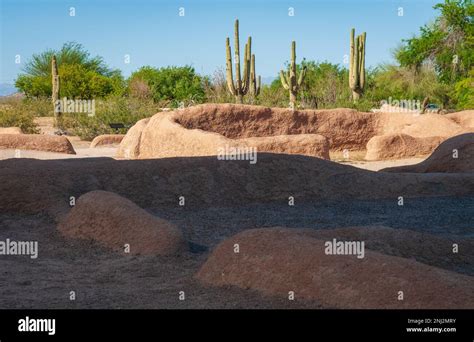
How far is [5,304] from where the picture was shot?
17.5ft

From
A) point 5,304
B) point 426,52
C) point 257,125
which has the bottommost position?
point 5,304

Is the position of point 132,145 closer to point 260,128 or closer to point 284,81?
point 260,128

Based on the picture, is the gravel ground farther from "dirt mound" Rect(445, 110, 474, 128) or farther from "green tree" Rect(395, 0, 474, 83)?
"green tree" Rect(395, 0, 474, 83)

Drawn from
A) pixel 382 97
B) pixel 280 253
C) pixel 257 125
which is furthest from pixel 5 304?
pixel 382 97

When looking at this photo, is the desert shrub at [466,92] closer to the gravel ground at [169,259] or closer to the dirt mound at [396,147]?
the dirt mound at [396,147]

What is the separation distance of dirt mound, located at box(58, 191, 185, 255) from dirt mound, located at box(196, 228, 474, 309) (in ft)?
3.45

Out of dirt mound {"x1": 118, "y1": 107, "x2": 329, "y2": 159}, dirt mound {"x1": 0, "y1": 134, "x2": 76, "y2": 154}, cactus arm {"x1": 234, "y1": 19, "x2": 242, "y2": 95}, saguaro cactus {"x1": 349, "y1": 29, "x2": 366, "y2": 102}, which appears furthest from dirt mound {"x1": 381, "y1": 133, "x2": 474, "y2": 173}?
saguaro cactus {"x1": 349, "y1": 29, "x2": 366, "y2": 102}

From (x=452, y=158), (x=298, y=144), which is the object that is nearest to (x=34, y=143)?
(x=298, y=144)

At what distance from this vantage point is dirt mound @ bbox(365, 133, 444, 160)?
17.1m

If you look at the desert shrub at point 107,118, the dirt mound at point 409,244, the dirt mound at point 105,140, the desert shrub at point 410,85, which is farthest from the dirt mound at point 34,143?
the desert shrub at point 410,85

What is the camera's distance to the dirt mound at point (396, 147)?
56.2 feet

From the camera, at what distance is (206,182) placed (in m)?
10.1
